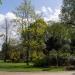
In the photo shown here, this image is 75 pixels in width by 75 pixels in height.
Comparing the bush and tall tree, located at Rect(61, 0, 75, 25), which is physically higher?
tall tree, located at Rect(61, 0, 75, 25)

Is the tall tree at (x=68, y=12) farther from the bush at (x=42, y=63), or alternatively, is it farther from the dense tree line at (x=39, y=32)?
the bush at (x=42, y=63)

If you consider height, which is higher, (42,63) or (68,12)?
(68,12)

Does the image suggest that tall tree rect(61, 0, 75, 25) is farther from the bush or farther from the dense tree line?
the bush

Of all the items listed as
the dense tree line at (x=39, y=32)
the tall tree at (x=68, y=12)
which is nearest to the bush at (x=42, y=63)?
the dense tree line at (x=39, y=32)

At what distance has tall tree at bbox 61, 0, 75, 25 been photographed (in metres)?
44.4

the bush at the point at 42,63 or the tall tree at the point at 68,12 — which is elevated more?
the tall tree at the point at 68,12

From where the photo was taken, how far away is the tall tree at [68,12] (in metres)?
44.4

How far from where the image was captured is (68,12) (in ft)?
147

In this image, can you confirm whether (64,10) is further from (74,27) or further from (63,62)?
(63,62)

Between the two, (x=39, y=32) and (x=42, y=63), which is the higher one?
(x=39, y=32)

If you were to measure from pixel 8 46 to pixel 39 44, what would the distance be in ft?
68.8

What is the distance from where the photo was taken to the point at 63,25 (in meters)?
46.0

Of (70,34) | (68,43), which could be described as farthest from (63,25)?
(68,43)

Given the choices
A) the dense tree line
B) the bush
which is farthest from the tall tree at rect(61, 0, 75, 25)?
the bush
